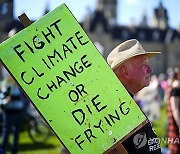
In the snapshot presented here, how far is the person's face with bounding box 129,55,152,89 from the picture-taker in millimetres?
2297

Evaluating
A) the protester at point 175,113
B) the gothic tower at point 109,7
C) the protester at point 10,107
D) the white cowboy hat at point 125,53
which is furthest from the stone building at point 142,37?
the white cowboy hat at point 125,53

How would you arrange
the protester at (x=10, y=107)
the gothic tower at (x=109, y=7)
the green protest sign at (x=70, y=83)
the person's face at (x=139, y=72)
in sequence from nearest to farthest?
the green protest sign at (x=70, y=83), the person's face at (x=139, y=72), the protester at (x=10, y=107), the gothic tower at (x=109, y=7)

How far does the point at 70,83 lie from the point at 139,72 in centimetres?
53

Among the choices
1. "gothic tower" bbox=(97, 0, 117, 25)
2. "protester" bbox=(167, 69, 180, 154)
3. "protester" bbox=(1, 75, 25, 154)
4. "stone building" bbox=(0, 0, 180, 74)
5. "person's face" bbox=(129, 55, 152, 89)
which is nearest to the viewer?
"person's face" bbox=(129, 55, 152, 89)

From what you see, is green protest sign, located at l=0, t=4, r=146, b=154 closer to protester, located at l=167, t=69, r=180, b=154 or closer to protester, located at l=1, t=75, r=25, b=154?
protester, located at l=167, t=69, r=180, b=154

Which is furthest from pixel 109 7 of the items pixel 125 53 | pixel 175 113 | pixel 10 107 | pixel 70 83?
pixel 70 83

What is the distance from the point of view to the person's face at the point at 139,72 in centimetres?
230

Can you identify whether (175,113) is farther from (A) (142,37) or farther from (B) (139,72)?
(A) (142,37)

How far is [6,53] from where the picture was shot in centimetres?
190

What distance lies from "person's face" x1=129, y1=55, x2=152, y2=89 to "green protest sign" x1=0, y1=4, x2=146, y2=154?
337mm

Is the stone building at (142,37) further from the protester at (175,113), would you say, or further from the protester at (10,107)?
the protester at (175,113)

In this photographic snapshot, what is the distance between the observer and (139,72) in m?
2.31

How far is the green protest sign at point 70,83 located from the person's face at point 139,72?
0.34 m

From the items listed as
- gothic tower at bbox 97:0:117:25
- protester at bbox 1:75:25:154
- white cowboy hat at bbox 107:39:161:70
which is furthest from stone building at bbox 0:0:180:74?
white cowboy hat at bbox 107:39:161:70
